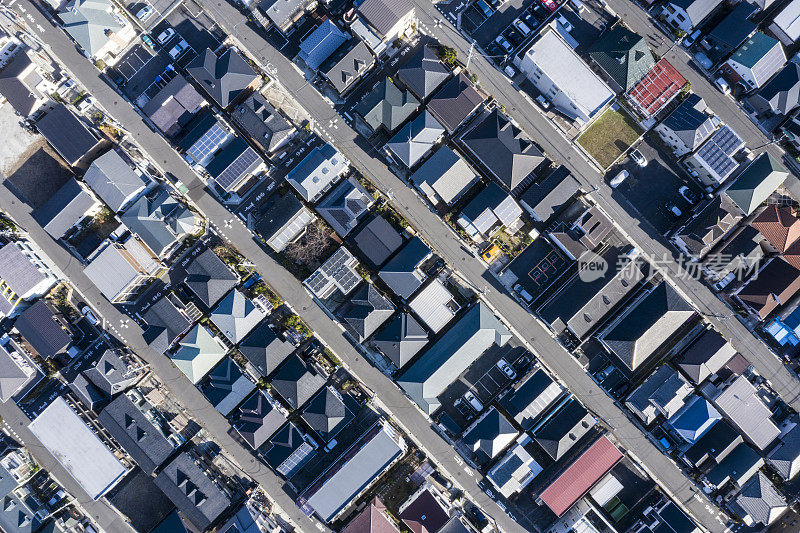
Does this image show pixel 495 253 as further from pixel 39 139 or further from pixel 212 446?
pixel 39 139

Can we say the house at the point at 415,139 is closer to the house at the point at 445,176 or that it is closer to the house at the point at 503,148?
the house at the point at 445,176

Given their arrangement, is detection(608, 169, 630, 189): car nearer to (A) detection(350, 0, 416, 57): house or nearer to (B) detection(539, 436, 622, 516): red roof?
(B) detection(539, 436, 622, 516): red roof

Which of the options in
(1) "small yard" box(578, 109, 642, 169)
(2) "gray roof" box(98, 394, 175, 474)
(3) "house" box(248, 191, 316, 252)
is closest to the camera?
(3) "house" box(248, 191, 316, 252)

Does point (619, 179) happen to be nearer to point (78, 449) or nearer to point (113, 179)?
point (113, 179)

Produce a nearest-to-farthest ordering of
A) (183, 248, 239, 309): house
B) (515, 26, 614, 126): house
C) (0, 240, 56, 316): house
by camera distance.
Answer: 1. (515, 26, 614, 126): house
2. (183, 248, 239, 309): house
3. (0, 240, 56, 316): house

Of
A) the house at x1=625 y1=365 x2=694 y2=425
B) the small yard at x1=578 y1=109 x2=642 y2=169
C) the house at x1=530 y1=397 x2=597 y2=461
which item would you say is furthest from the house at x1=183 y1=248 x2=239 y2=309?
the house at x1=625 y1=365 x2=694 y2=425
